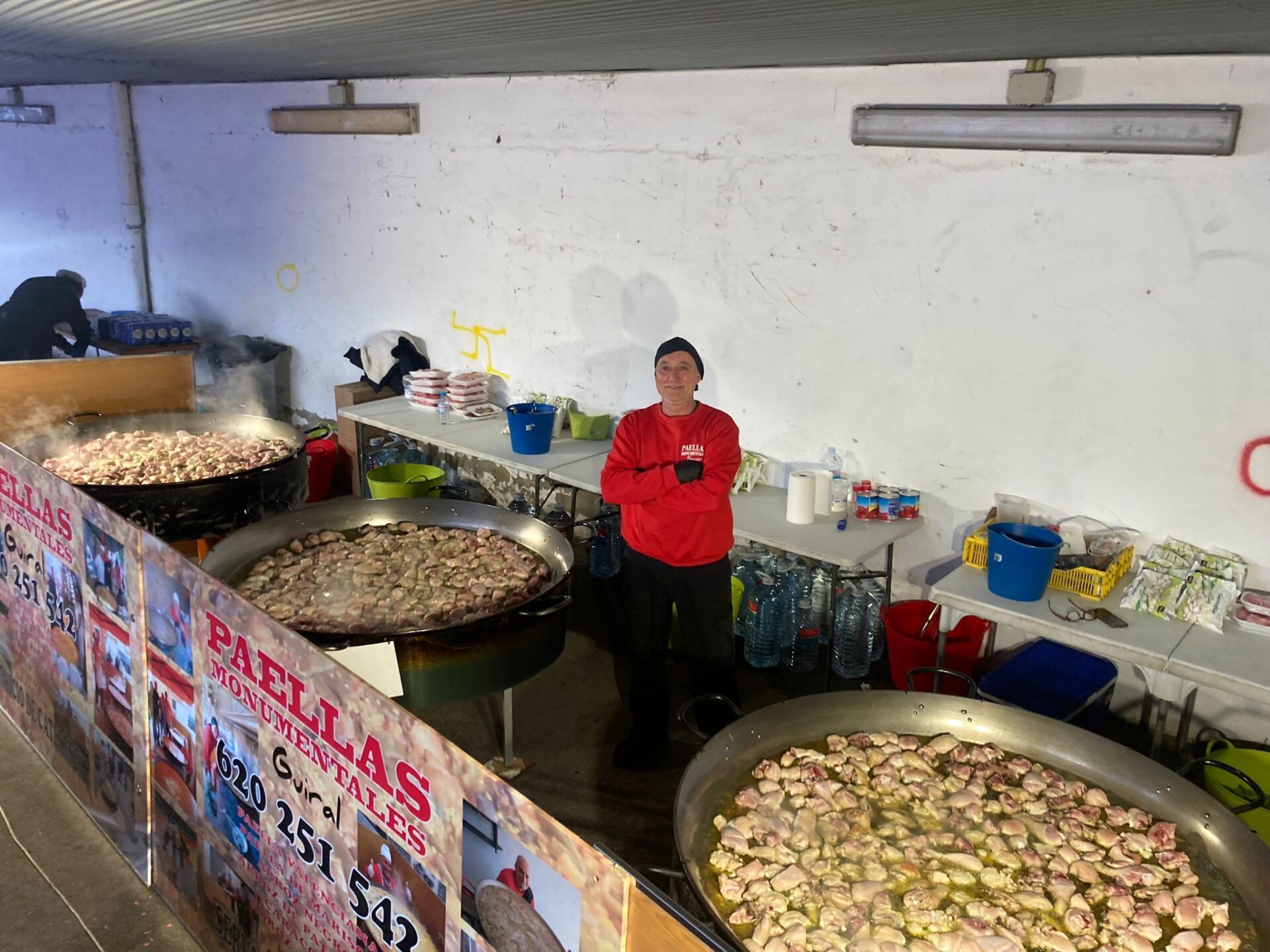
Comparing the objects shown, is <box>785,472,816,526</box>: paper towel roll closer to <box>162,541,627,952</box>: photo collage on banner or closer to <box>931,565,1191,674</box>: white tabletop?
<box>931,565,1191,674</box>: white tabletop

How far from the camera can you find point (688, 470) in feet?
12.2

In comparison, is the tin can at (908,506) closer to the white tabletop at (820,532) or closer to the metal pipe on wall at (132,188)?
the white tabletop at (820,532)

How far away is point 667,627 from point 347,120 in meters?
4.81

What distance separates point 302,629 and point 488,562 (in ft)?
3.19

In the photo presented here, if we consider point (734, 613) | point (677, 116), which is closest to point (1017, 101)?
point (677, 116)

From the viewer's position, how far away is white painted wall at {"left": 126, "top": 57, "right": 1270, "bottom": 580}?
3.96 metres

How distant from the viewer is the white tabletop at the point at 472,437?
18.2 ft

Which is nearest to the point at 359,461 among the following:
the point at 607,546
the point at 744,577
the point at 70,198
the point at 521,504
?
the point at 521,504

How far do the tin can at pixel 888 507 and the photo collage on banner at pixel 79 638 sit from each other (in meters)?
3.36

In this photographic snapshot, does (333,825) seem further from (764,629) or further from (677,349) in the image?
(764,629)

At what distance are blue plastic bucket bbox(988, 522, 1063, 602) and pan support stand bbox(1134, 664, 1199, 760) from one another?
0.60 meters

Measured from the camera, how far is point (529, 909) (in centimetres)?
159

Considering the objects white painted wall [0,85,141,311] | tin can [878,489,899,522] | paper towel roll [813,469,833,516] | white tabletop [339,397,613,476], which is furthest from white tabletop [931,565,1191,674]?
white painted wall [0,85,141,311]

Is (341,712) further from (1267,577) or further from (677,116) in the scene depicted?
(677,116)
